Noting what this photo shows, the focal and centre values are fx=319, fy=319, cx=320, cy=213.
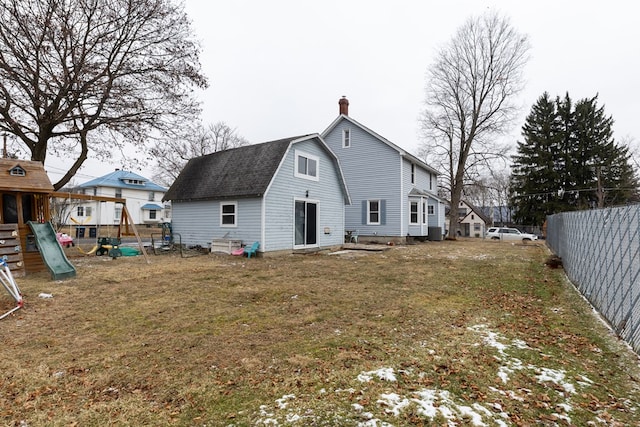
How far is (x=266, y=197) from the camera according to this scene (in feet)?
41.0

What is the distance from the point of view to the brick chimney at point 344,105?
21.3 metres

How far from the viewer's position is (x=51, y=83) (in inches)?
491

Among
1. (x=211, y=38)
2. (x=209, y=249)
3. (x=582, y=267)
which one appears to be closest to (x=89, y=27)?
(x=211, y=38)

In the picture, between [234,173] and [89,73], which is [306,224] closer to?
[234,173]

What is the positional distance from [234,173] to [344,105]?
35.1 feet

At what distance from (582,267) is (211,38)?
17.0 m

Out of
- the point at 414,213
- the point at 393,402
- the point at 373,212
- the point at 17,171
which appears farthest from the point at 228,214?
the point at 414,213

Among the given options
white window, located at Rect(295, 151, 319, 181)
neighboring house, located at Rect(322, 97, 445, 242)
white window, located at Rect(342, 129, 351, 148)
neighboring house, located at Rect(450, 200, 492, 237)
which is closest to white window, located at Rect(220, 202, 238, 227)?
white window, located at Rect(295, 151, 319, 181)

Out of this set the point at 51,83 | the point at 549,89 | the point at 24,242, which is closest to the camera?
the point at 24,242

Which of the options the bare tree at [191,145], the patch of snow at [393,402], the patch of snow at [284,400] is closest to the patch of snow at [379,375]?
the patch of snow at [393,402]

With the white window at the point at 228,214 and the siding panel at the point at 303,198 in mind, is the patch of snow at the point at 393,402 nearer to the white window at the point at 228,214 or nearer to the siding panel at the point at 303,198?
the siding panel at the point at 303,198

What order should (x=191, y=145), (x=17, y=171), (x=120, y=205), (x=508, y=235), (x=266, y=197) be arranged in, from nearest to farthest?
(x=17, y=171)
(x=266, y=197)
(x=508, y=235)
(x=191, y=145)
(x=120, y=205)

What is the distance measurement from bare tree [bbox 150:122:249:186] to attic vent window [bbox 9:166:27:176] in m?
6.24

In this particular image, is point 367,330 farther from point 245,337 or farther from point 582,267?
point 582,267
